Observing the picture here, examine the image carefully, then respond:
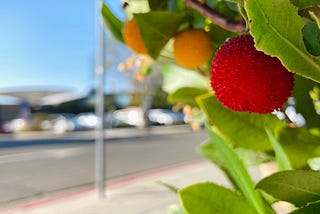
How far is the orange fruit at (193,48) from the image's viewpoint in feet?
2.63

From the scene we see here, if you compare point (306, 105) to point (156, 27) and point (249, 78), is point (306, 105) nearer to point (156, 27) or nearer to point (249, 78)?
point (156, 27)

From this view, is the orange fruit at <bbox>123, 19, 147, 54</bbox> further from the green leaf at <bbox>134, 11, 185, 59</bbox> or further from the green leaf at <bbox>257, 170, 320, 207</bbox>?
the green leaf at <bbox>257, 170, 320, 207</bbox>

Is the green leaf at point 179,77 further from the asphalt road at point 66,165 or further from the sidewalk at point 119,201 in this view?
the asphalt road at point 66,165

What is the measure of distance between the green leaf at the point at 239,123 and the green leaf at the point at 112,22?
0.24 metres

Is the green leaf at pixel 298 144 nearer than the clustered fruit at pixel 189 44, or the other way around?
the clustered fruit at pixel 189 44

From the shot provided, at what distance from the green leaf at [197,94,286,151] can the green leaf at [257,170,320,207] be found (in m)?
0.27

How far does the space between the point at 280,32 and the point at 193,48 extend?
345mm

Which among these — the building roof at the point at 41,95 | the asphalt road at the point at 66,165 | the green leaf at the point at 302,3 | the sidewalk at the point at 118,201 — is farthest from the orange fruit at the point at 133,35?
the building roof at the point at 41,95

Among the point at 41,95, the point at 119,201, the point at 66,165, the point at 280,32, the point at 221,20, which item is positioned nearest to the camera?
the point at 280,32

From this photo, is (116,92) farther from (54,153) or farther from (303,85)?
(303,85)

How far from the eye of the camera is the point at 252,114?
0.91 meters

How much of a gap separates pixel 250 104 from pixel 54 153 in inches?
661

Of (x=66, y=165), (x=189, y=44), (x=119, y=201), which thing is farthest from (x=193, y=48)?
(x=66, y=165)

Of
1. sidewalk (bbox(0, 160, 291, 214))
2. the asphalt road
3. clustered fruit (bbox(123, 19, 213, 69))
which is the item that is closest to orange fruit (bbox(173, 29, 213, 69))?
clustered fruit (bbox(123, 19, 213, 69))
